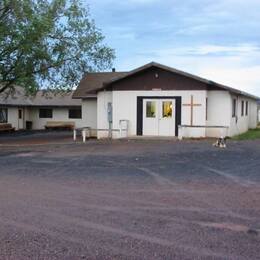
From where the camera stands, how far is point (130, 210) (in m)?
8.43

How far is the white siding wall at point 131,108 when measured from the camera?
2703 centimetres

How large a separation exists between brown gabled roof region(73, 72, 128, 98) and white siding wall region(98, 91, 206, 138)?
1552 millimetres

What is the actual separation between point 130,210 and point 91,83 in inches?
1028

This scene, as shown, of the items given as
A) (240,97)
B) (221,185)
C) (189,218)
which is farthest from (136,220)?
(240,97)

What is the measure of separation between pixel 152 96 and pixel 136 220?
66.3 ft

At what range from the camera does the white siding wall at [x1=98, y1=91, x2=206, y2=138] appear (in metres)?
27.0

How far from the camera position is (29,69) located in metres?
27.5

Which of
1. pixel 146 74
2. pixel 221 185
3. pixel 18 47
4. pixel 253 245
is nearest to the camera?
pixel 253 245

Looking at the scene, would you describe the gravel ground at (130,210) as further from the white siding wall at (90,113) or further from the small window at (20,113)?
the small window at (20,113)

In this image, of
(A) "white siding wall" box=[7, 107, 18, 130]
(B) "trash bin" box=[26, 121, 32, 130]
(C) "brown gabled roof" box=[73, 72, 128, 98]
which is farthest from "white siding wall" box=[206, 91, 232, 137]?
(B) "trash bin" box=[26, 121, 32, 130]

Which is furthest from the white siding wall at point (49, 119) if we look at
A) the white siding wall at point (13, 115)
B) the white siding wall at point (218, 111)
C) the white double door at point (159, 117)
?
the white siding wall at point (218, 111)

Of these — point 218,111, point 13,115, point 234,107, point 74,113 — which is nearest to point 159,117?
point 218,111

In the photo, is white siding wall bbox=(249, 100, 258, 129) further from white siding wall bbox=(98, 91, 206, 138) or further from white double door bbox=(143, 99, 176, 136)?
white double door bbox=(143, 99, 176, 136)

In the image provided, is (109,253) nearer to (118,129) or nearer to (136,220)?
(136,220)
